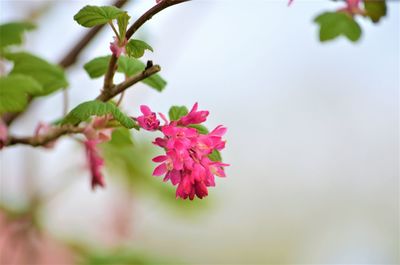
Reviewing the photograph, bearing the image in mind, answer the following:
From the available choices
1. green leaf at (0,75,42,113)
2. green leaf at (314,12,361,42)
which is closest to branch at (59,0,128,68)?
green leaf at (0,75,42,113)

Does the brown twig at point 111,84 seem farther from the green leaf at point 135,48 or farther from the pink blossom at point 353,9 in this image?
the pink blossom at point 353,9

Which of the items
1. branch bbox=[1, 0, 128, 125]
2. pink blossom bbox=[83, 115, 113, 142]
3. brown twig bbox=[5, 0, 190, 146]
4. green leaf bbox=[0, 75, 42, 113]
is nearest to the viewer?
brown twig bbox=[5, 0, 190, 146]

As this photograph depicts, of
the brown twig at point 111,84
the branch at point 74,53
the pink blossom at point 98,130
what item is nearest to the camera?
the brown twig at point 111,84

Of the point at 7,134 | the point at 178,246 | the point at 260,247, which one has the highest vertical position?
the point at 260,247

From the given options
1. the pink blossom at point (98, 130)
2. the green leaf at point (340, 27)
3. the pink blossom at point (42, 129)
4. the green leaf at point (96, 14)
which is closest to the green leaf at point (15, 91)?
the pink blossom at point (42, 129)

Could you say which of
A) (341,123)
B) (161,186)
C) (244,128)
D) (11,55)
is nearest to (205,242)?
(244,128)

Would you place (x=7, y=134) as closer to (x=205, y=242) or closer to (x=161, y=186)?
(x=161, y=186)

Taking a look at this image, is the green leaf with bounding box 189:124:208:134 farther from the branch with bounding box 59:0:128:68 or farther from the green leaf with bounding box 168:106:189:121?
the branch with bounding box 59:0:128:68
